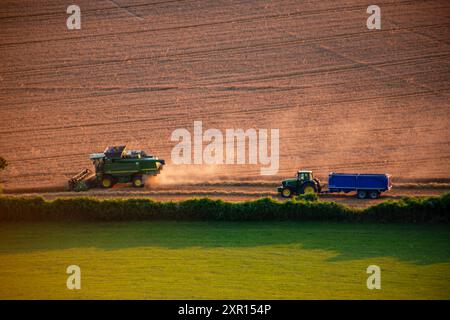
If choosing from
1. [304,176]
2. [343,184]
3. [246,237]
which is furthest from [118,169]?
[343,184]

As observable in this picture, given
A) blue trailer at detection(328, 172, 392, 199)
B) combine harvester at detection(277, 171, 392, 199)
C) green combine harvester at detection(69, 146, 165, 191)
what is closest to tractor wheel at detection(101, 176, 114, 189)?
green combine harvester at detection(69, 146, 165, 191)

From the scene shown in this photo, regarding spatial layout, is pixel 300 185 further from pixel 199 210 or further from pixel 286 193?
pixel 199 210

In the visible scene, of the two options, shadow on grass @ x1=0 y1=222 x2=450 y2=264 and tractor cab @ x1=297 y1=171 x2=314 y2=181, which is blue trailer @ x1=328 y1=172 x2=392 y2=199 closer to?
tractor cab @ x1=297 y1=171 x2=314 y2=181

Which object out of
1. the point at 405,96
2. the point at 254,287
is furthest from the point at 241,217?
the point at 405,96

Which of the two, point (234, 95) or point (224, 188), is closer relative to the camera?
point (224, 188)

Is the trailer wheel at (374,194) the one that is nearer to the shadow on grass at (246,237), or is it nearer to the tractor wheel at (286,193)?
the tractor wheel at (286,193)

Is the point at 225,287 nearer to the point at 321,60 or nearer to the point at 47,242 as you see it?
the point at 47,242
